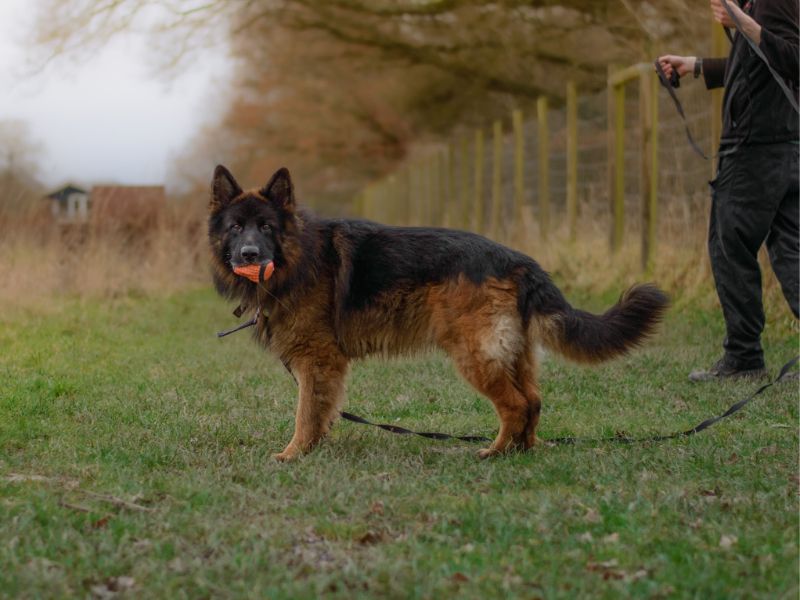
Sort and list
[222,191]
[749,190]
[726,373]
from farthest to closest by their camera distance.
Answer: [726,373] < [749,190] < [222,191]

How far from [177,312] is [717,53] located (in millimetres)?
7944

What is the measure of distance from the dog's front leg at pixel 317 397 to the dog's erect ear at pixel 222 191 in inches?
39.4

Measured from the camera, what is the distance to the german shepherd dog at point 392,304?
510 cm

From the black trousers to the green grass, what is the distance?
574 mm

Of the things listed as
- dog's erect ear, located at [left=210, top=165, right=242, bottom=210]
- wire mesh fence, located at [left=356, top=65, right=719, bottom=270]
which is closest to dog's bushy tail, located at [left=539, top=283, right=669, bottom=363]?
dog's erect ear, located at [left=210, top=165, right=242, bottom=210]

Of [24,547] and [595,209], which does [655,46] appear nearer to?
[595,209]

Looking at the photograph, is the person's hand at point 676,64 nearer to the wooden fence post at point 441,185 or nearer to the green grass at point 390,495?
the green grass at point 390,495

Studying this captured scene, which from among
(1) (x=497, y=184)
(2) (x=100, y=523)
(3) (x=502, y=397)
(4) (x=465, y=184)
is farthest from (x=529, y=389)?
(4) (x=465, y=184)

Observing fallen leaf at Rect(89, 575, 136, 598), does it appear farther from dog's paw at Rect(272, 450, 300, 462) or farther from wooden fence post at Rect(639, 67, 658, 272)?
wooden fence post at Rect(639, 67, 658, 272)

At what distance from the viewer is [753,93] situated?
6.83 m

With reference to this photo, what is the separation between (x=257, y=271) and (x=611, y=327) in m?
1.93

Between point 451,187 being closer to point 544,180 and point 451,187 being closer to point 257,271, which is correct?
point 544,180

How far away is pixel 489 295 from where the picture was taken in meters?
5.10

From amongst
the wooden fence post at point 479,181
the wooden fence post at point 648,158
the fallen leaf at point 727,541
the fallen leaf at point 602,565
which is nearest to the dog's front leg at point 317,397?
the fallen leaf at point 602,565
